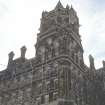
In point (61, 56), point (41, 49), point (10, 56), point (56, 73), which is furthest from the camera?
point (10, 56)

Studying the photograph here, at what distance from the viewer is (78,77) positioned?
162 ft

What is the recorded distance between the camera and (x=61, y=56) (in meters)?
48.0

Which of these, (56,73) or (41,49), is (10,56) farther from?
(56,73)

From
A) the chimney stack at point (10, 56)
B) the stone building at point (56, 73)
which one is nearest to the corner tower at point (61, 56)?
the stone building at point (56, 73)

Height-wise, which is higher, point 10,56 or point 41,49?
point 10,56

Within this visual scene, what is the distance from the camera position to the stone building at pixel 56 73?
46031 millimetres

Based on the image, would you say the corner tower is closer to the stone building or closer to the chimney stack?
the stone building

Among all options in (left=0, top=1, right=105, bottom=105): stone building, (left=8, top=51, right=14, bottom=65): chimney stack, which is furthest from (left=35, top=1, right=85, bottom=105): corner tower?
(left=8, top=51, right=14, bottom=65): chimney stack

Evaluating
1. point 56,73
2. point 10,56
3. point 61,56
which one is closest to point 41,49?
point 61,56

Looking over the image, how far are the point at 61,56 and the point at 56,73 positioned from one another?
287 cm

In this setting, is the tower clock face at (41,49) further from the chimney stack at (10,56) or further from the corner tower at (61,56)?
the chimney stack at (10,56)

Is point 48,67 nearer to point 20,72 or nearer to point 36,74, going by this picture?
point 36,74

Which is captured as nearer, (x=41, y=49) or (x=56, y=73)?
(x=56, y=73)

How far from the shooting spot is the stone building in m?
46.0
